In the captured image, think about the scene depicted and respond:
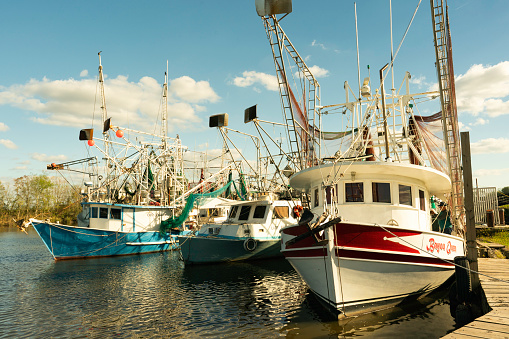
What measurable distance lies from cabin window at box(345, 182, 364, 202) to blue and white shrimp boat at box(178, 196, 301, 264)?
29.2 feet

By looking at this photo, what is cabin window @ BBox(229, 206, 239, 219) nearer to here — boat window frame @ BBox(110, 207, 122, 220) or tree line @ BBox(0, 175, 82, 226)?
boat window frame @ BBox(110, 207, 122, 220)

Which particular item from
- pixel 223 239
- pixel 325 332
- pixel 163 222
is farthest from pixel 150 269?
pixel 325 332

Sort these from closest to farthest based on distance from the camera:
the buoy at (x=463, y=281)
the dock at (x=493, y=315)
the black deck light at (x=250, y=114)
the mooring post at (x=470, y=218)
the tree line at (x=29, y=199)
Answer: the dock at (x=493, y=315) < the buoy at (x=463, y=281) < the mooring post at (x=470, y=218) < the black deck light at (x=250, y=114) < the tree line at (x=29, y=199)

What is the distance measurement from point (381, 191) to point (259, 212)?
424 inches

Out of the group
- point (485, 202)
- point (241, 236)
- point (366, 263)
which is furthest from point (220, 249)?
point (485, 202)

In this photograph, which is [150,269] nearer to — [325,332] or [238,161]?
[238,161]

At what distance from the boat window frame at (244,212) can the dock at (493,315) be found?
12298mm

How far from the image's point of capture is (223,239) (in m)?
18.9

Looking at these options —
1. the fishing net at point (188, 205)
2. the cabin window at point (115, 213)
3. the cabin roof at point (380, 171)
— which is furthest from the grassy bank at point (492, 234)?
the cabin window at point (115, 213)

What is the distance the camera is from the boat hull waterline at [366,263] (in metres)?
8.52

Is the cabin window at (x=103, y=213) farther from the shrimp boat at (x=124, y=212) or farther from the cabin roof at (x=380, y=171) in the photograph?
the cabin roof at (x=380, y=171)

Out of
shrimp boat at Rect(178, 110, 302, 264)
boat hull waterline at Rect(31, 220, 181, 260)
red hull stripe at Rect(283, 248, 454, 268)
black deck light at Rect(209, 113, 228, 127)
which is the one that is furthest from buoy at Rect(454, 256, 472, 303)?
boat hull waterline at Rect(31, 220, 181, 260)

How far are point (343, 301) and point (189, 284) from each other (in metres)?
8.15

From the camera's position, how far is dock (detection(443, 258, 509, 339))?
19.6 ft
